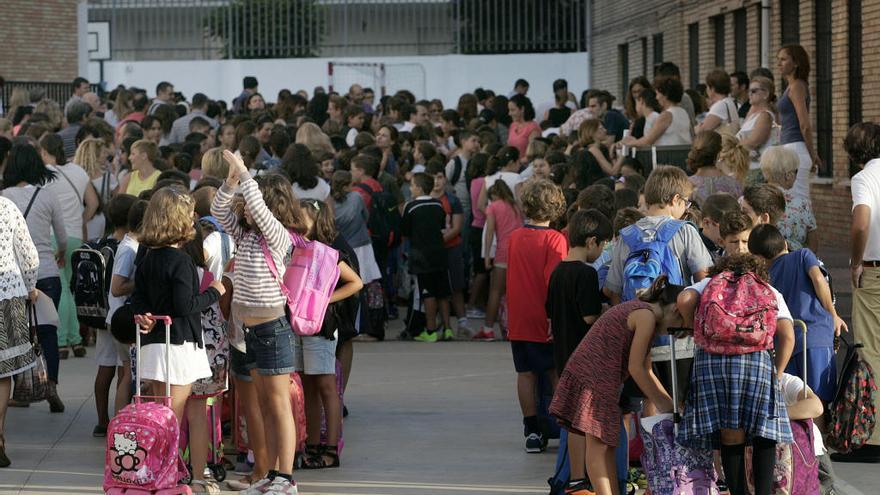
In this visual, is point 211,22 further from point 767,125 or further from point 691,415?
point 691,415

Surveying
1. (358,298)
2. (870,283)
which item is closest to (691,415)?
(870,283)

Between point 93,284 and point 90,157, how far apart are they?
403 centimetres

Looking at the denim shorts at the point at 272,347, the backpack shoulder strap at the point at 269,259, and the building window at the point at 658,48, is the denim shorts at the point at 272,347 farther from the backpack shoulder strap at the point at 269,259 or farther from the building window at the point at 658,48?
the building window at the point at 658,48

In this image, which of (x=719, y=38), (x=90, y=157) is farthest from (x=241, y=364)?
(x=719, y=38)

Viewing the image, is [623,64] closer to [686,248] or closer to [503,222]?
[503,222]

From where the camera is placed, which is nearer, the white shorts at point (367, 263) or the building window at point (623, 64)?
the white shorts at point (367, 263)

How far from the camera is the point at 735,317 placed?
22.0ft

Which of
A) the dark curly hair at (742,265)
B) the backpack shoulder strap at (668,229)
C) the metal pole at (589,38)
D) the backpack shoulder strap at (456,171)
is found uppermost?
the metal pole at (589,38)

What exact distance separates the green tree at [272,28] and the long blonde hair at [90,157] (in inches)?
1079

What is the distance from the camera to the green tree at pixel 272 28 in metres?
40.8

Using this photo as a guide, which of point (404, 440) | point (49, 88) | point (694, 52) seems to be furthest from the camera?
point (49, 88)

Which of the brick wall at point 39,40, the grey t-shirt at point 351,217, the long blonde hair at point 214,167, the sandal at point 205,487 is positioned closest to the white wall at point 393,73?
the brick wall at point 39,40

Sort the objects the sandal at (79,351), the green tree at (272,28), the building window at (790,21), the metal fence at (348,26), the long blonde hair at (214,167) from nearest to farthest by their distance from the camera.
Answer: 1. the long blonde hair at (214,167)
2. the sandal at (79,351)
3. the building window at (790,21)
4. the metal fence at (348,26)
5. the green tree at (272,28)

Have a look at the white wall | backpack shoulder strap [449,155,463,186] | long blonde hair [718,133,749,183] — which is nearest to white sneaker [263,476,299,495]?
long blonde hair [718,133,749,183]
